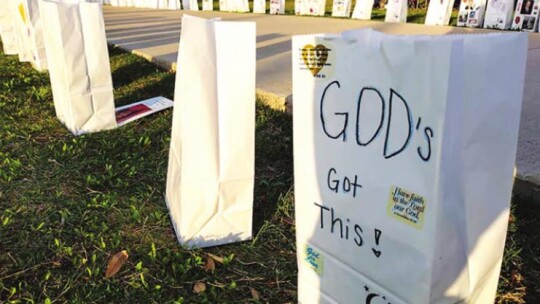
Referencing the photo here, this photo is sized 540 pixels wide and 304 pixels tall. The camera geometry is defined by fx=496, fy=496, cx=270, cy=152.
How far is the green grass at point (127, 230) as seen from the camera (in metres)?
1.77

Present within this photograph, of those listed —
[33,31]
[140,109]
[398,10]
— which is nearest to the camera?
[140,109]

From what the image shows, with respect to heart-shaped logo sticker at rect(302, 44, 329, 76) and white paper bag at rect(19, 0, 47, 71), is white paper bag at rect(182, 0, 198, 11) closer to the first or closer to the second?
white paper bag at rect(19, 0, 47, 71)

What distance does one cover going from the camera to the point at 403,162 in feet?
3.50

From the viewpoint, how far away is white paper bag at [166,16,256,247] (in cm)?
178

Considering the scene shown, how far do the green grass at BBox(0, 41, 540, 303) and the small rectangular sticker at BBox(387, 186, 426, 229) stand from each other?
29.9 inches

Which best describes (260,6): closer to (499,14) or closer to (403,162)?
(499,14)

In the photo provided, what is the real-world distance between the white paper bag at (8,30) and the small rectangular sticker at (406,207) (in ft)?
18.8

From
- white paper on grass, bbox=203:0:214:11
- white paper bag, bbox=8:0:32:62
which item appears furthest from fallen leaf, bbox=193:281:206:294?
white paper on grass, bbox=203:0:214:11

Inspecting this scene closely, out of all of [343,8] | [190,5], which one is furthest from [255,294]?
[190,5]

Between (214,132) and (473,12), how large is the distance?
20.1ft

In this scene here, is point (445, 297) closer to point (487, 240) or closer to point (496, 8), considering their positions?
point (487, 240)

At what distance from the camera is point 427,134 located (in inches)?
39.3

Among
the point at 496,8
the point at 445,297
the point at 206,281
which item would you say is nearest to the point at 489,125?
the point at 445,297

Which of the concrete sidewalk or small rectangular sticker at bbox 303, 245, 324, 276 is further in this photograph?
the concrete sidewalk
